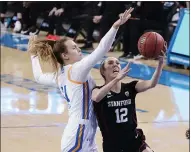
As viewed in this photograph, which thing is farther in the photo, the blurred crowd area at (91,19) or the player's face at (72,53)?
the blurred crowd area at (91,19)

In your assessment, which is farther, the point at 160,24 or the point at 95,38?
the point at 95,38

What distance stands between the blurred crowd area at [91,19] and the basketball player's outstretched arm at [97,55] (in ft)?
19.7

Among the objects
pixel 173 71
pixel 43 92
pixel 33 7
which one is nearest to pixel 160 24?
pixel 173 71

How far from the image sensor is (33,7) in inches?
706

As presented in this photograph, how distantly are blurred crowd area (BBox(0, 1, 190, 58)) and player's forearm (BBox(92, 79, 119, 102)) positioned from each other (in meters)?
6.08

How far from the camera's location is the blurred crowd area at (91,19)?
13164mm

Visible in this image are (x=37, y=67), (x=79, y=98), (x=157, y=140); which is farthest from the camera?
(x=157, y=140)

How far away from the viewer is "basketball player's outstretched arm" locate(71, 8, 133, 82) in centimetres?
428

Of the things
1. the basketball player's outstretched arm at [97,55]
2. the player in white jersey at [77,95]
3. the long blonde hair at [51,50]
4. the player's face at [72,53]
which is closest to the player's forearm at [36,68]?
the long blonde hair at [51,50]

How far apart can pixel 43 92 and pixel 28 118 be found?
1.74m

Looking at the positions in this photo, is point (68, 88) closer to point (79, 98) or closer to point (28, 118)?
point (79, 98)

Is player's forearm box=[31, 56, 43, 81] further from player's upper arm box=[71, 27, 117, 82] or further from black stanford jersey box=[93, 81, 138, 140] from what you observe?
black stanford jersey box=[93, 81, 138, 140]

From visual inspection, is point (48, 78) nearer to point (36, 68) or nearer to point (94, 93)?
point (36, 68)

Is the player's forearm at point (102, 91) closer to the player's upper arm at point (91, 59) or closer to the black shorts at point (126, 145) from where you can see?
the player's upper arm at point (91, 59)
